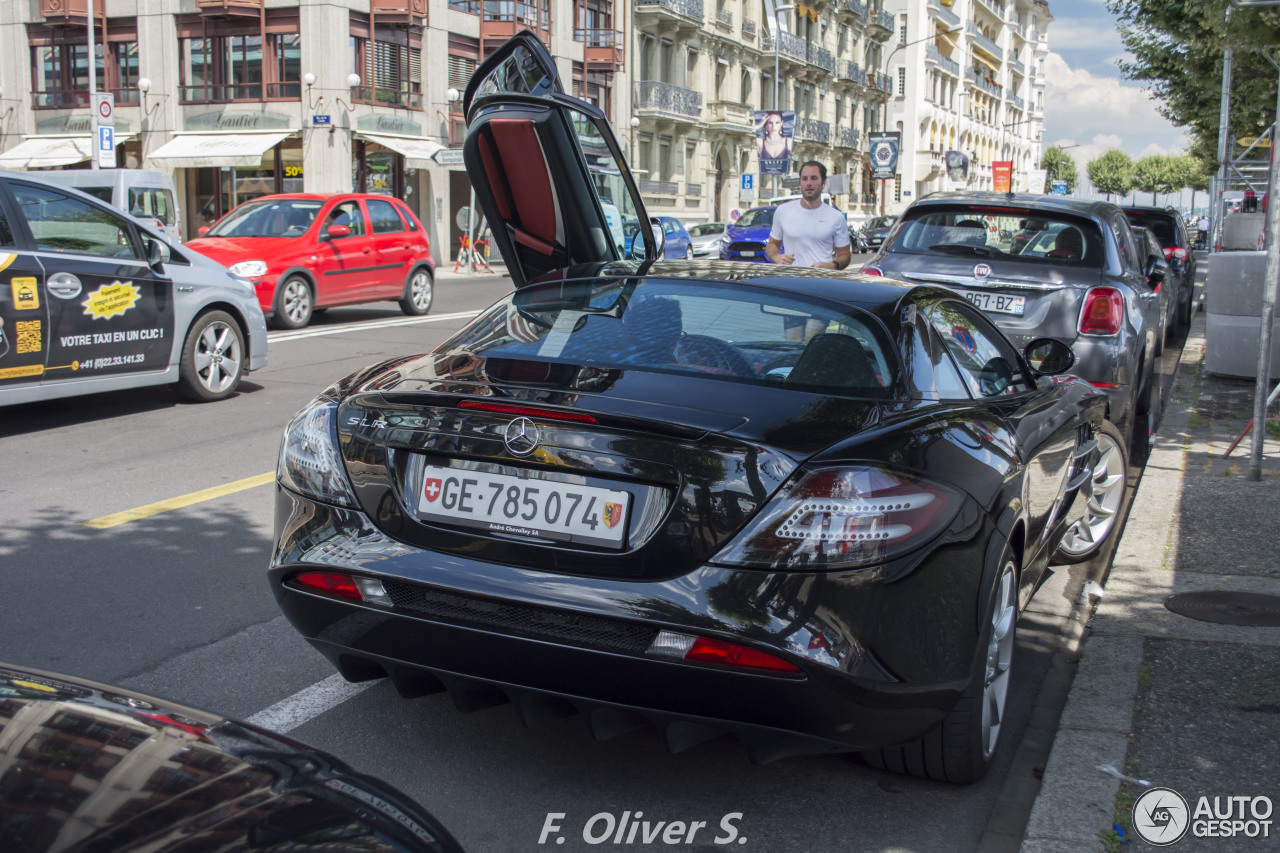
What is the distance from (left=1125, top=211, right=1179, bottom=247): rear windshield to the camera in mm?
17719

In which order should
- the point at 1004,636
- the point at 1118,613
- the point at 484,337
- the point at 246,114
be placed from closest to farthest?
the point at 1004,636
the point at 484,337
the point at 1118,613
the point at 246,114

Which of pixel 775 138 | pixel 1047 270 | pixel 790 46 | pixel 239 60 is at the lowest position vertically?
pixel 1047 270

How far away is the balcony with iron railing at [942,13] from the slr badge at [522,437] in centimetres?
8803

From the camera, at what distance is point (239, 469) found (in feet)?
23.4

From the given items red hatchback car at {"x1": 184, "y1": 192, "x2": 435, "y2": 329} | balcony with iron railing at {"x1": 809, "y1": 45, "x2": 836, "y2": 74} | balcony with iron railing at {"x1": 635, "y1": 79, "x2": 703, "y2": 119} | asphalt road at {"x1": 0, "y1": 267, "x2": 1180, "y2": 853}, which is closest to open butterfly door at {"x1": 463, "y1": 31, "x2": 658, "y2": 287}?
asphalt road at {"x1": 0, "y1": 267, "x2": 1180, "y2": 853}

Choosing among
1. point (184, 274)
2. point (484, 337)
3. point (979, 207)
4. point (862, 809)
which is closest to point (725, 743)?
point (862, 809)

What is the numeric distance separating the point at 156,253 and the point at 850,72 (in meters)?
71.6

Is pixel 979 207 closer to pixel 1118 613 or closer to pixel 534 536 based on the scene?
pixel 1118 613

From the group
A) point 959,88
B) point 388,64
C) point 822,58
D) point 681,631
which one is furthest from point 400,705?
point 959,88

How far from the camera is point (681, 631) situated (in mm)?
2807

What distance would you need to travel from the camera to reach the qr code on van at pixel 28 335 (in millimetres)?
7652

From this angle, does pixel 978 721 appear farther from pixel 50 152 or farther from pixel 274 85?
pixel 50 152

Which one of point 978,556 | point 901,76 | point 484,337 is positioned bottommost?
point 978,556

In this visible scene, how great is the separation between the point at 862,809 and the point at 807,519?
0.96m
